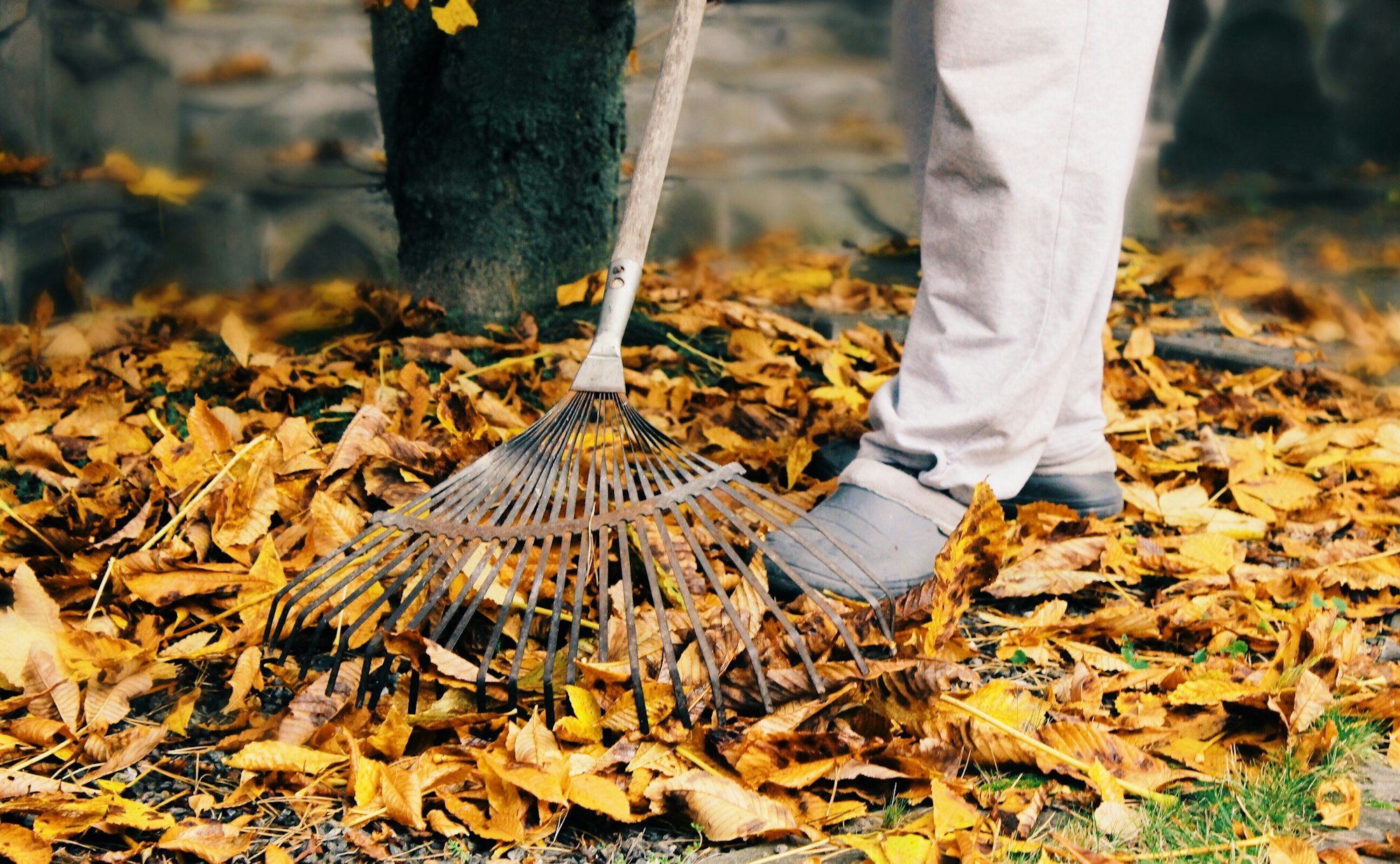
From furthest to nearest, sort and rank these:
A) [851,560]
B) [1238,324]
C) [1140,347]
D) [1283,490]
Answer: [1238,324], [1140,347], [1283,490], [851,560]

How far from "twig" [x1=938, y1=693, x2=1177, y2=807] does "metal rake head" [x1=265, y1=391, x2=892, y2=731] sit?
0.11m

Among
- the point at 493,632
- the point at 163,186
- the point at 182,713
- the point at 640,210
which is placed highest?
the point at 640,210

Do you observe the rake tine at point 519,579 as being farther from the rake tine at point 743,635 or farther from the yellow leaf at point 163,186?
the yellow leaf at point 163,186

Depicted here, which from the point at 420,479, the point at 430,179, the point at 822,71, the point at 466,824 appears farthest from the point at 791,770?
the point at 822,71

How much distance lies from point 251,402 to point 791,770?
156cm

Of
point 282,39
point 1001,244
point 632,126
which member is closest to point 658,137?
point 1001,244

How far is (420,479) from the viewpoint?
1.52 m

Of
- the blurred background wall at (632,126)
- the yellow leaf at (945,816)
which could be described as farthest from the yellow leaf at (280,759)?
the blurred background wall at (632,126)

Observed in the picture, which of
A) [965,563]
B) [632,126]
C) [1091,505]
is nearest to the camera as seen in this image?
[965,563]

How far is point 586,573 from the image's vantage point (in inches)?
43.4

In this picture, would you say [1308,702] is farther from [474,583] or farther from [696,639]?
[474,583]

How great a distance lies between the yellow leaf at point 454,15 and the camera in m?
2.22

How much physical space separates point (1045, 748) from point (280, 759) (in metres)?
0.74

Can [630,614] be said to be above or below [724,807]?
above
